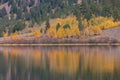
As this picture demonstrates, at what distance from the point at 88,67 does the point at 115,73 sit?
47.7 ft

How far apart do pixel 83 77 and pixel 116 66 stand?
18952mm

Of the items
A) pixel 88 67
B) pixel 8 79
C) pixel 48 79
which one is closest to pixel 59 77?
pixel 48 79

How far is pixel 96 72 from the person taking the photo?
76.8 metres

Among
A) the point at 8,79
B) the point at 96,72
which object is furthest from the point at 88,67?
the point at 8,79

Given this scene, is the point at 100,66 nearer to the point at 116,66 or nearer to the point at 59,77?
the point at 116,66

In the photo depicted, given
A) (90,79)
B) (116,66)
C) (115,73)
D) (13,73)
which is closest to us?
(90,79)

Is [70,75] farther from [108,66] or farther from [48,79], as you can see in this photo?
[108,66]

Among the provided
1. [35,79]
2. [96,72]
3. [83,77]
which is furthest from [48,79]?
[96,72]

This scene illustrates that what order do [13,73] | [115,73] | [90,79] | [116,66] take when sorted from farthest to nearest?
[116,66]
[13,73]
[115,73]
[90,79]

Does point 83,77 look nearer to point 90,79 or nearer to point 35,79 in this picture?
point 90,79

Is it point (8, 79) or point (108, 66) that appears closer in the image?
point (8, 79)

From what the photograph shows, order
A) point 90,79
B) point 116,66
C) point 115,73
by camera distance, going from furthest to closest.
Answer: point 116,66, point 115,73, point 90,79

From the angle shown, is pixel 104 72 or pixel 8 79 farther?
pixel 104 72

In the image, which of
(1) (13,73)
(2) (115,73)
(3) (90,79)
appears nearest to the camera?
(3) (90,79)
